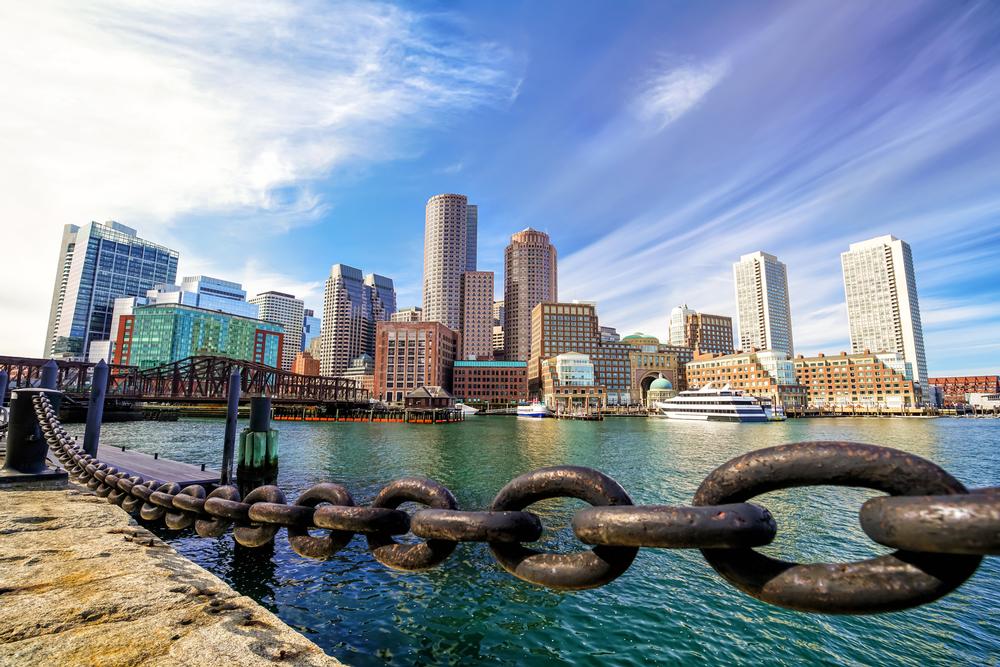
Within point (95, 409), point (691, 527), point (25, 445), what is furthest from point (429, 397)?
point (691, 527)

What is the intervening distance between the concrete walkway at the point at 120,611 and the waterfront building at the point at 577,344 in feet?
470

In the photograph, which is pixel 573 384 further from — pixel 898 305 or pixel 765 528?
pixel 898 305

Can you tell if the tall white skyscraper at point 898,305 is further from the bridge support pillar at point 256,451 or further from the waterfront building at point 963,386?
the bridge support pillar at point 256,451

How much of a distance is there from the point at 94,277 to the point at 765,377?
23655 cm

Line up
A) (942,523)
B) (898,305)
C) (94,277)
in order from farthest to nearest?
1. (898,305)
2. (94,277)
3. (942,523)

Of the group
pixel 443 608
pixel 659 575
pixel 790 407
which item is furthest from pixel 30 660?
pixel 790 407

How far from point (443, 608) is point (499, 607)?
1015 mm

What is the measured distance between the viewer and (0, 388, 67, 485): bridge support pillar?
649 cm

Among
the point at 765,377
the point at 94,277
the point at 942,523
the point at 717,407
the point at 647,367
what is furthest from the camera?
the point at 94,277

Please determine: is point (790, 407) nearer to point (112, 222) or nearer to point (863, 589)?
point (863, 589)

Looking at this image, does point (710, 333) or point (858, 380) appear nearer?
point (858, 380)

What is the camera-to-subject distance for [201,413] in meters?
101

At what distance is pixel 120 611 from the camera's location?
9.07 feet

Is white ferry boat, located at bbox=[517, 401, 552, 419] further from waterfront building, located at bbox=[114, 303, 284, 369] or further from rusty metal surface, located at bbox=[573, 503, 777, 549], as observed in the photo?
rusty metal surface, located at bbox=[573, 503, 777, 549]
